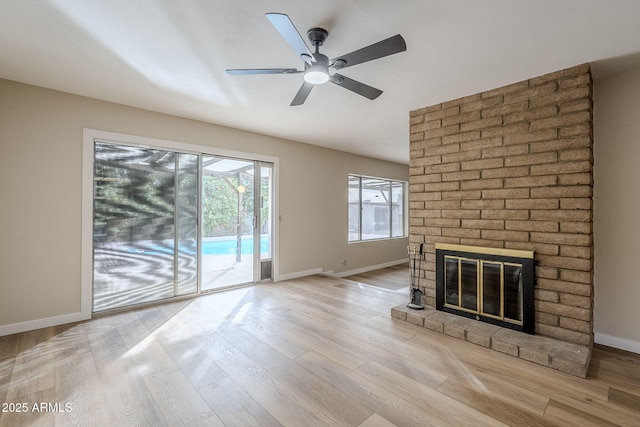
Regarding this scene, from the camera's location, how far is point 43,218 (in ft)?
10.1

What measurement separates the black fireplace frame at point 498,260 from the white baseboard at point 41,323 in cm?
406

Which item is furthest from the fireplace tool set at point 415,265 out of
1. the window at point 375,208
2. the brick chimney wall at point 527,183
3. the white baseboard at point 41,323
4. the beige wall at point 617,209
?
the white baseboard at point 41,323

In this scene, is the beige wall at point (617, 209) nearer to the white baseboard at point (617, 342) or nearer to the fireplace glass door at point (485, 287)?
the white baseboard at point (617, 342)

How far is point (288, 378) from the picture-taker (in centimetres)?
214

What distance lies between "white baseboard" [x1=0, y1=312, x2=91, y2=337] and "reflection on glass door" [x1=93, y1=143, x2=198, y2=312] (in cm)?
21

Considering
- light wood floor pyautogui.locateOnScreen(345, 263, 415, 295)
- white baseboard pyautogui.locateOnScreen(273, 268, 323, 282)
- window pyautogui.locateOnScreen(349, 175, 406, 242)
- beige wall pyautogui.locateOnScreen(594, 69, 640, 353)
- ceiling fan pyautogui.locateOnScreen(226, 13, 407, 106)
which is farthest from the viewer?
window pyautogui.locateOnScreen(349, 175, 406, 242)

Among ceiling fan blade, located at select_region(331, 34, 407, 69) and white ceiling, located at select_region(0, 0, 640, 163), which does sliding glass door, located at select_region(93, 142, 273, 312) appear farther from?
ceiling fan blade, located at select_region(331, 34, 407, 69)

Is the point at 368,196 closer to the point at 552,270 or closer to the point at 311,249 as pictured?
the point at 311,249

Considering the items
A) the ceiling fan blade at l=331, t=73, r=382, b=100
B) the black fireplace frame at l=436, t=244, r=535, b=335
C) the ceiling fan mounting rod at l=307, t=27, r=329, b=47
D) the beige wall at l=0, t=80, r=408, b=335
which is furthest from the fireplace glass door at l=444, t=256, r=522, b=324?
the beige wall at l=0, t=80, r=408, b=335

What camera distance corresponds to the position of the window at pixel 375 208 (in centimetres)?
667

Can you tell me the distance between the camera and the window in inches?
263

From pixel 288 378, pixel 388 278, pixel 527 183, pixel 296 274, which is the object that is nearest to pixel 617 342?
pixel 527 183

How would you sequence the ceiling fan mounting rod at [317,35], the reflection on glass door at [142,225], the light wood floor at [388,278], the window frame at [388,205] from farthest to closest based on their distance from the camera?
1. the window frame at [388,205]
2. the light wood floor at [388,278]
3. the reflection on glass door at [142,225]
4. the ceiling fan mounting rod at [317,35]

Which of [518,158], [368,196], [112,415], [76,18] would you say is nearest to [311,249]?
[368,196]
